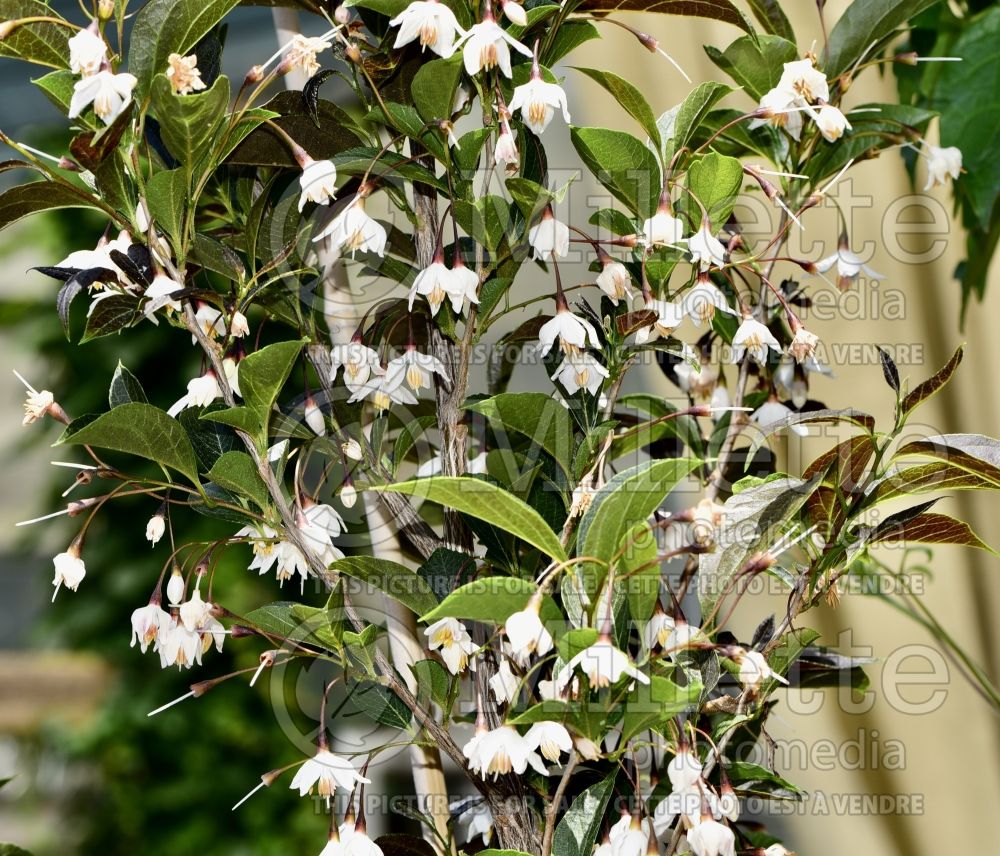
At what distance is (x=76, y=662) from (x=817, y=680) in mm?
1753

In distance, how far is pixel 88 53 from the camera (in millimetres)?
345

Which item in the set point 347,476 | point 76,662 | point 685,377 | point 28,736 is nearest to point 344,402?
point 347,476

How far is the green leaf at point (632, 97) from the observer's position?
1.44ft

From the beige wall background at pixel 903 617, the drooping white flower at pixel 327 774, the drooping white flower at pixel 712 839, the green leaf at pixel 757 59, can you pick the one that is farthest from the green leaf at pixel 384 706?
the beige wall background at pixel 903 617

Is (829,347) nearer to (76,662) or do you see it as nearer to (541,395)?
(541,395)

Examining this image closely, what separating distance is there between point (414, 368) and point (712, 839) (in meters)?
0.22

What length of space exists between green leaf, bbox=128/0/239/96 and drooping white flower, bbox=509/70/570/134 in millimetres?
121

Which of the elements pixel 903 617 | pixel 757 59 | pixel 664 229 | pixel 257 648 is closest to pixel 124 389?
pixel 664 229

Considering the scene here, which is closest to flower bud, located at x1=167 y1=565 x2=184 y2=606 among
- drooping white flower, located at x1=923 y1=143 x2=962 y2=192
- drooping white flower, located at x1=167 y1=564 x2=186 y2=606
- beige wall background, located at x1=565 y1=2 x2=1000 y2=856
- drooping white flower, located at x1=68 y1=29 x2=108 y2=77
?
drooping white flower, located at x1=167 y1=564 x2=186 y2=606

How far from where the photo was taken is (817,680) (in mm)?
527

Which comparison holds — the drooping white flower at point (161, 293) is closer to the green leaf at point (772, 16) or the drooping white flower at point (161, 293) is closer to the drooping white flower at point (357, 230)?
the drooping white flower at point (357, 230)

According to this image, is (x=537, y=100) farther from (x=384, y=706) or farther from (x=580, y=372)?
(x=384, y=706)

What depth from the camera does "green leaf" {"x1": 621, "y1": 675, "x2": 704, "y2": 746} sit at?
353 mm

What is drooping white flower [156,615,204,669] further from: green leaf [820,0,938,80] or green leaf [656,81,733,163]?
green leaf [820,0,938,80]
